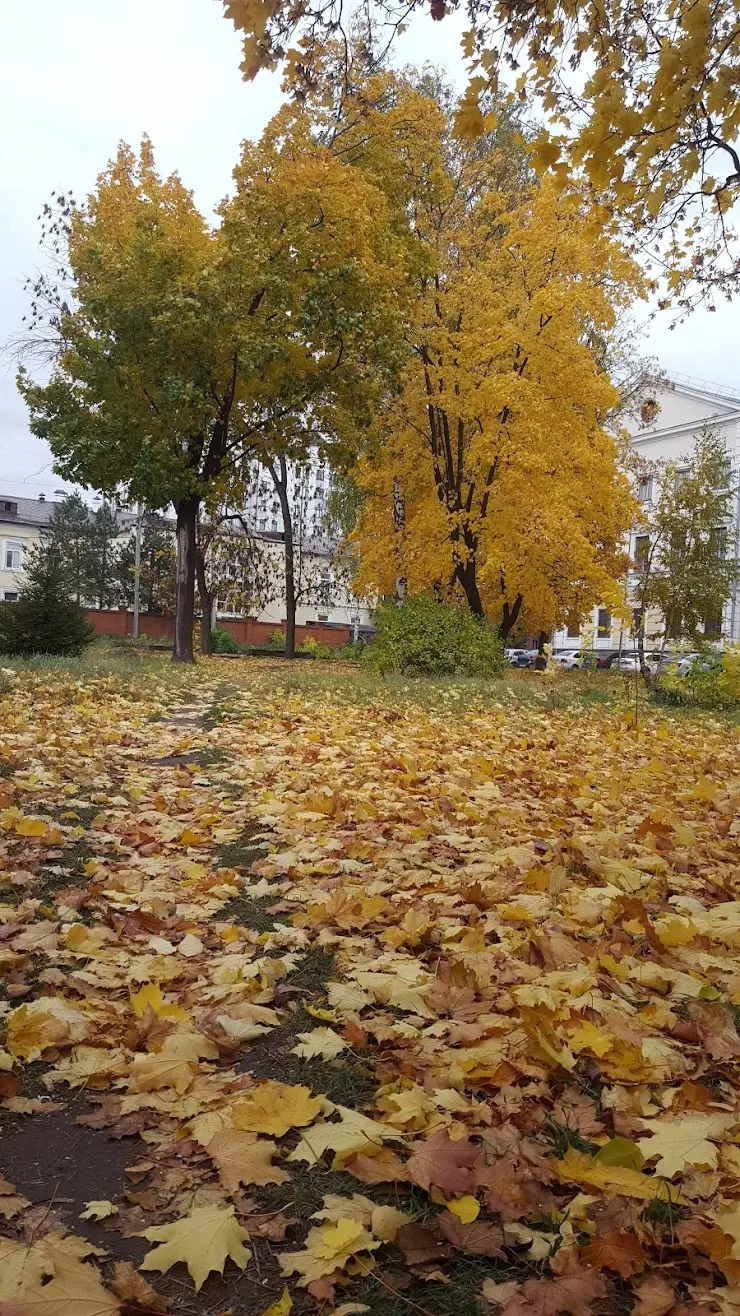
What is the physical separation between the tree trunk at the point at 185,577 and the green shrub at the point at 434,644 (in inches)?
203

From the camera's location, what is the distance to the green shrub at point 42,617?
14.2 meters

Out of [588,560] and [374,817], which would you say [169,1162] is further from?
[588,560]

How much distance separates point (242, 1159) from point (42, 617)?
543 inches

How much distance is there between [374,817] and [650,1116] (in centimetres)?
282

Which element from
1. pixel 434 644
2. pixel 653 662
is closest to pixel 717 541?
pixel 434 644

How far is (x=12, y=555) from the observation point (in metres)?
56.9

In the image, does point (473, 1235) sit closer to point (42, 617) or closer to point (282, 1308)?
point (282, 1308)

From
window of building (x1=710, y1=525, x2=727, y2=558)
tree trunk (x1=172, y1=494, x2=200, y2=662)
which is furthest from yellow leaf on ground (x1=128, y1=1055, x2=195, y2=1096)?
window of building (x1=710, y1=525, x2=727, y2=558)

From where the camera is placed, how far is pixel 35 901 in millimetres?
3262

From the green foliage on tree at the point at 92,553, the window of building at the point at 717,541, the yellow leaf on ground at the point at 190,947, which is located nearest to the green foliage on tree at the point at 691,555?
the window of building at the point at 717,541

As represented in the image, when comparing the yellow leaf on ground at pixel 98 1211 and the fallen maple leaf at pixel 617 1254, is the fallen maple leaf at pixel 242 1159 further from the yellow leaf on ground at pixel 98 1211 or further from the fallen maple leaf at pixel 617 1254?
the fallen maple leaf at pixel 617 1254

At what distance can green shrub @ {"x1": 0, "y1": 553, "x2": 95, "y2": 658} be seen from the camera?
46.5 ft

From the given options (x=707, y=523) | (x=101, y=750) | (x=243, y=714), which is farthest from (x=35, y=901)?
(x=707, y=523)

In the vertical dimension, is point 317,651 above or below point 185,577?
below
